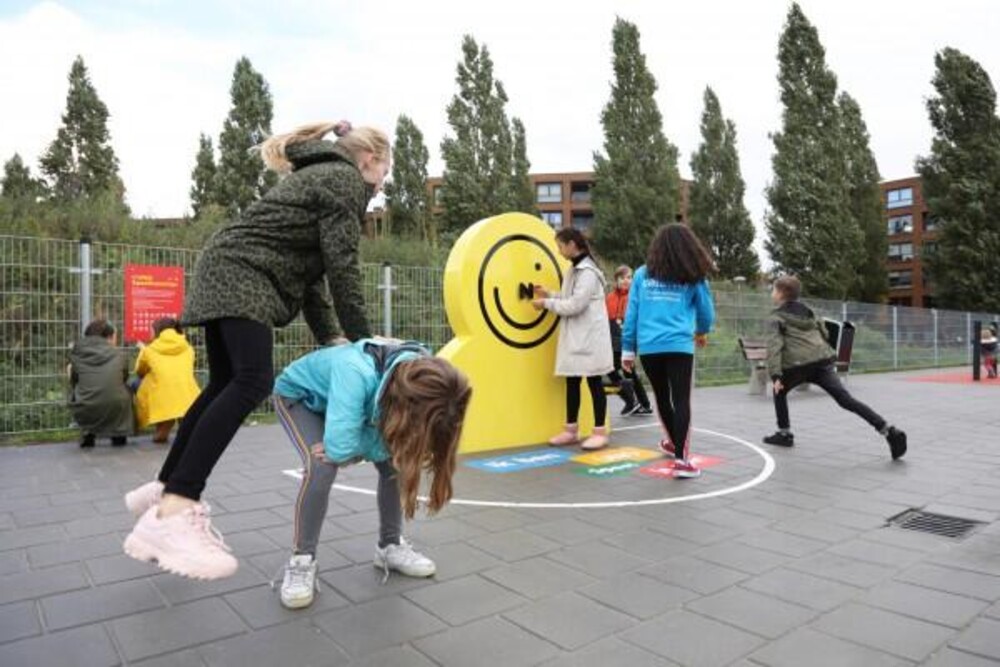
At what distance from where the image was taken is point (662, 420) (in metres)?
5.77

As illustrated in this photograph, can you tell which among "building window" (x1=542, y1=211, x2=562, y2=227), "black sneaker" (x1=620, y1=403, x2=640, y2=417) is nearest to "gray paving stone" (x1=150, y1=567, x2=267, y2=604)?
"black sneaker" (x1=620, y1=403, x2=640, y2=417)

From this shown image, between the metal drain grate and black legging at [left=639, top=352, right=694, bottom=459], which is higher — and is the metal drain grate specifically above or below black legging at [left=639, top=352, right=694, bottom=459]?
below

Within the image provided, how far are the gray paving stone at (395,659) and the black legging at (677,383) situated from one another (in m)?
3.25

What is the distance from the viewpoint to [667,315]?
530cm

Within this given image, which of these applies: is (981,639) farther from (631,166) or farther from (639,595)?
(631,166)

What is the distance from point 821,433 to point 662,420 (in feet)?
8.47

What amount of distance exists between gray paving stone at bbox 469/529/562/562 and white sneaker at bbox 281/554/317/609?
91 centimetres

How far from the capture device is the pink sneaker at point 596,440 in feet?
20.8

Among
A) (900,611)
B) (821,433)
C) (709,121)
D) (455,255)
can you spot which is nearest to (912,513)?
(900,611)

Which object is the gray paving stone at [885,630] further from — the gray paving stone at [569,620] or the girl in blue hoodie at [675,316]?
the girl in blue hoodie at [675,316]

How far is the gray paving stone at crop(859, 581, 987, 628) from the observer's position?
264 centimetres

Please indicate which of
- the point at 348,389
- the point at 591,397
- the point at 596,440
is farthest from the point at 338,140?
→ the point at 591,397

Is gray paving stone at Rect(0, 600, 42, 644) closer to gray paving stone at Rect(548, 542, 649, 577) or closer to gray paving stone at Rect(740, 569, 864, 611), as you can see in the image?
gray paving stone at Rect(548, 542, 649, 577)

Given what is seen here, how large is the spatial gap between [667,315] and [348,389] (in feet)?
10.6
